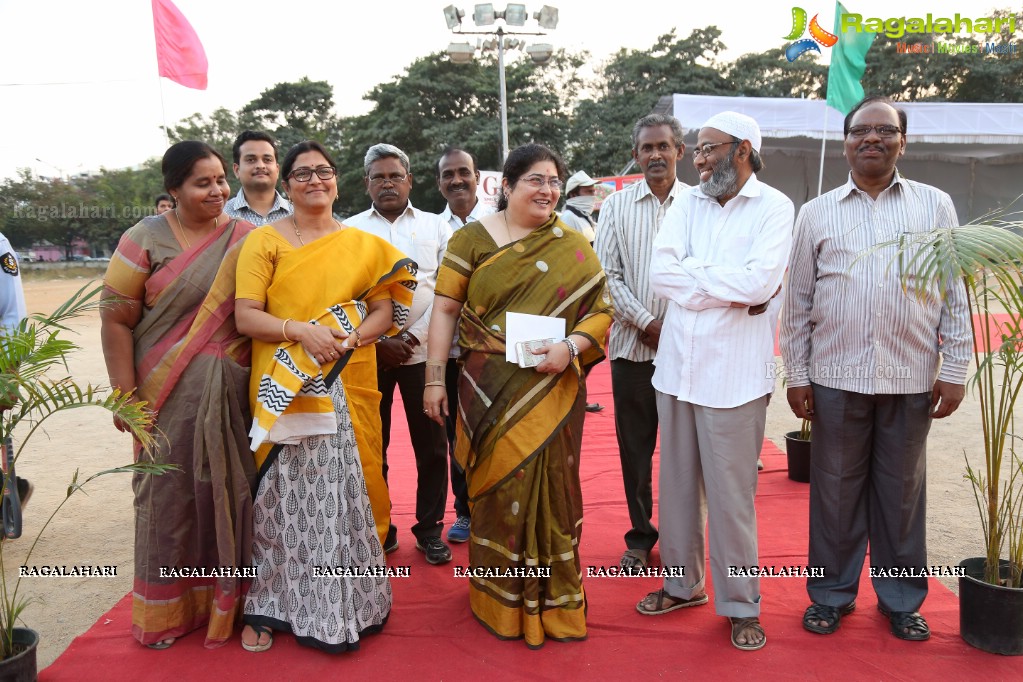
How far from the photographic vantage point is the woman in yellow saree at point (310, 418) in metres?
2.82

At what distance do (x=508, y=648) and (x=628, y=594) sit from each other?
2.21ft

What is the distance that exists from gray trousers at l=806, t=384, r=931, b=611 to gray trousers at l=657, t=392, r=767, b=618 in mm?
330

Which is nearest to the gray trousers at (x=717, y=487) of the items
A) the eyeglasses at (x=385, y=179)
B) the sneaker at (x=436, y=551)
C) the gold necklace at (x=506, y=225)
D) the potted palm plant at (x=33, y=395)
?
the gold necklace at (x=506, y=225)

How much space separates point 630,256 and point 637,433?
0.84m

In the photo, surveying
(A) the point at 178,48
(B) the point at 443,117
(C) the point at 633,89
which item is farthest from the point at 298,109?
(A) the point at 178,48

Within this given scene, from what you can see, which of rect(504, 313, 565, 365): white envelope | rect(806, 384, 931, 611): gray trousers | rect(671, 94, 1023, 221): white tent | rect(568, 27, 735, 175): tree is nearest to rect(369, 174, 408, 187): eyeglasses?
rect(504, 313, 565, 365): white envelope

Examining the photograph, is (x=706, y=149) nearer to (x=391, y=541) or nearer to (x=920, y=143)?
(x=391, y=541)

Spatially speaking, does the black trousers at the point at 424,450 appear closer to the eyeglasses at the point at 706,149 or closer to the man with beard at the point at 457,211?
the man with beard at the point at 457,211

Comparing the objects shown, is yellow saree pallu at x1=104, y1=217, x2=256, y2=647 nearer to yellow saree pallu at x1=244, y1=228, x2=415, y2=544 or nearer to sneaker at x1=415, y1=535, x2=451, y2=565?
yellow saree pallu at x1=244, y1=228, x2=415, y2=544

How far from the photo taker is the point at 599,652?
2801mm

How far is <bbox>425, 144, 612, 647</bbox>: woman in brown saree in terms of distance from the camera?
9.48 ft

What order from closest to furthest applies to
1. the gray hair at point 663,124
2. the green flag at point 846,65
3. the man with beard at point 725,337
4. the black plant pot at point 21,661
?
the black plant pot at point 21,661
the man with beard at point 725,337
the gray hair at point 663,124
the green flag at point 846,65

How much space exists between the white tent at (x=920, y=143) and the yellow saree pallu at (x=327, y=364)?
1310cm

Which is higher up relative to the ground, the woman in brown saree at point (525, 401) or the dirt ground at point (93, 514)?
the woman in brown saree at point (525, 401)
